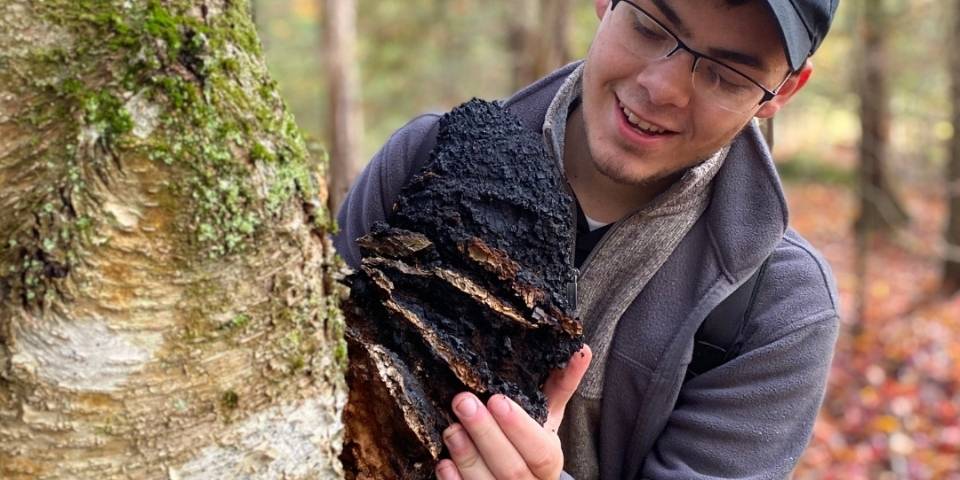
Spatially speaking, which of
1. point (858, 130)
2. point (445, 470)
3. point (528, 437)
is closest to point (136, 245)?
point (445, 470)

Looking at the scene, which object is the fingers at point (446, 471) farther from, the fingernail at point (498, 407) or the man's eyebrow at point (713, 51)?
the man's eyebrow at point (713, 51)

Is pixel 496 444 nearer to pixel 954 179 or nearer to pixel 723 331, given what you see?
pixel 723 331

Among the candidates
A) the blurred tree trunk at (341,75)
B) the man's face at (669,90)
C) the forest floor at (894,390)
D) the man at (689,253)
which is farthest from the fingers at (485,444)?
the blurred tree trunk at (341,75)

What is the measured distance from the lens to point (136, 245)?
0.95 metres

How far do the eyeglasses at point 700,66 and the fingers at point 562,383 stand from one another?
0.80 metres

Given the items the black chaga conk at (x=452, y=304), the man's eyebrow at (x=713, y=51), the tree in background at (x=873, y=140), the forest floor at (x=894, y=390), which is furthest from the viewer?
the tree in background at (x=873, y=140)

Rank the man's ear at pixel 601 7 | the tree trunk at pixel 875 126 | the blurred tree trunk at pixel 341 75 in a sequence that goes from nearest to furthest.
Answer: the man's ear at pixel 601 7, the blurred tree trunk at pixel 341 75, the tree trunk at pixel 875 126

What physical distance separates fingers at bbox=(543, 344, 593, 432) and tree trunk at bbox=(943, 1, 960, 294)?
7547 mm

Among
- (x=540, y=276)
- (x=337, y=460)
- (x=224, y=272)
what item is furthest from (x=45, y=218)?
(x=540, y=276)

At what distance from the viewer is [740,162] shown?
6.95ft

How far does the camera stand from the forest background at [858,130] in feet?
22.1

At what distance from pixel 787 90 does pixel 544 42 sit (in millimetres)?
6073

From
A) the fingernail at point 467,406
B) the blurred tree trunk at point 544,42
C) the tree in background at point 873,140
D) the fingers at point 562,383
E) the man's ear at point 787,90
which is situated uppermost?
the blurred tree trunk at point 544,42

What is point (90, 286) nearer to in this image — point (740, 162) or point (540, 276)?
point (540, 276)
